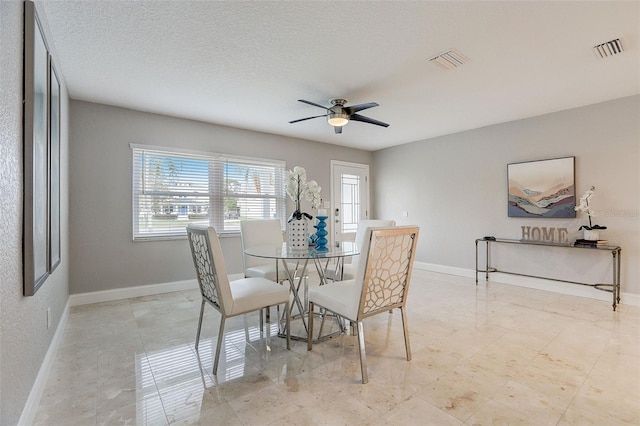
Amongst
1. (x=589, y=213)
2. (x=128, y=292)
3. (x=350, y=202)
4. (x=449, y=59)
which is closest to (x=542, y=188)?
(x=589, y=213)

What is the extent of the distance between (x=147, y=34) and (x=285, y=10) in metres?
1.11

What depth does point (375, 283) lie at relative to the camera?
201 cm

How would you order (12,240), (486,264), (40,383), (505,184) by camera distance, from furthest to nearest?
1. (486,264)
2. (505,184)
3. (40,383)
4. (12,240)

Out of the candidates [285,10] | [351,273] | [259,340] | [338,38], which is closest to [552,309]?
[351,273]

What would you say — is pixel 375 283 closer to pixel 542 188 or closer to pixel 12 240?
pixel 12 240

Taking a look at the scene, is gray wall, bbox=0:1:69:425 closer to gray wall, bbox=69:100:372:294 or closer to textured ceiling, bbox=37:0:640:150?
textured ceiling, bbox=37:0:640:150

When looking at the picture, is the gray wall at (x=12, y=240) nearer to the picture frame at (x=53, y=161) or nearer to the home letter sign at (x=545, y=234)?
the picture frame at (x=53, y=161)

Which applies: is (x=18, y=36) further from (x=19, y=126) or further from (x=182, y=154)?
(x=182, y=154)

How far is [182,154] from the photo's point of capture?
13.7 feet

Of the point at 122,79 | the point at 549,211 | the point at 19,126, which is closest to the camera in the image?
the point at 19,126

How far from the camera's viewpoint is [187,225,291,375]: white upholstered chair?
202cm

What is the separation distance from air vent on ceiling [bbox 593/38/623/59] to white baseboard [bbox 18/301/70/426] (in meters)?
4.50

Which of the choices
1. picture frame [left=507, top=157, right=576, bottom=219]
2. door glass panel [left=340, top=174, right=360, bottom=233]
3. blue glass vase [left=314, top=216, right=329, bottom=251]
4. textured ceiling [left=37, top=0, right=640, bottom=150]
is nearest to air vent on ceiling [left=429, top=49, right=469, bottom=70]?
textured ceiling [left=37, top=0, right=640, bottom=150]

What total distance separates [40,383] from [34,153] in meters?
1.39
